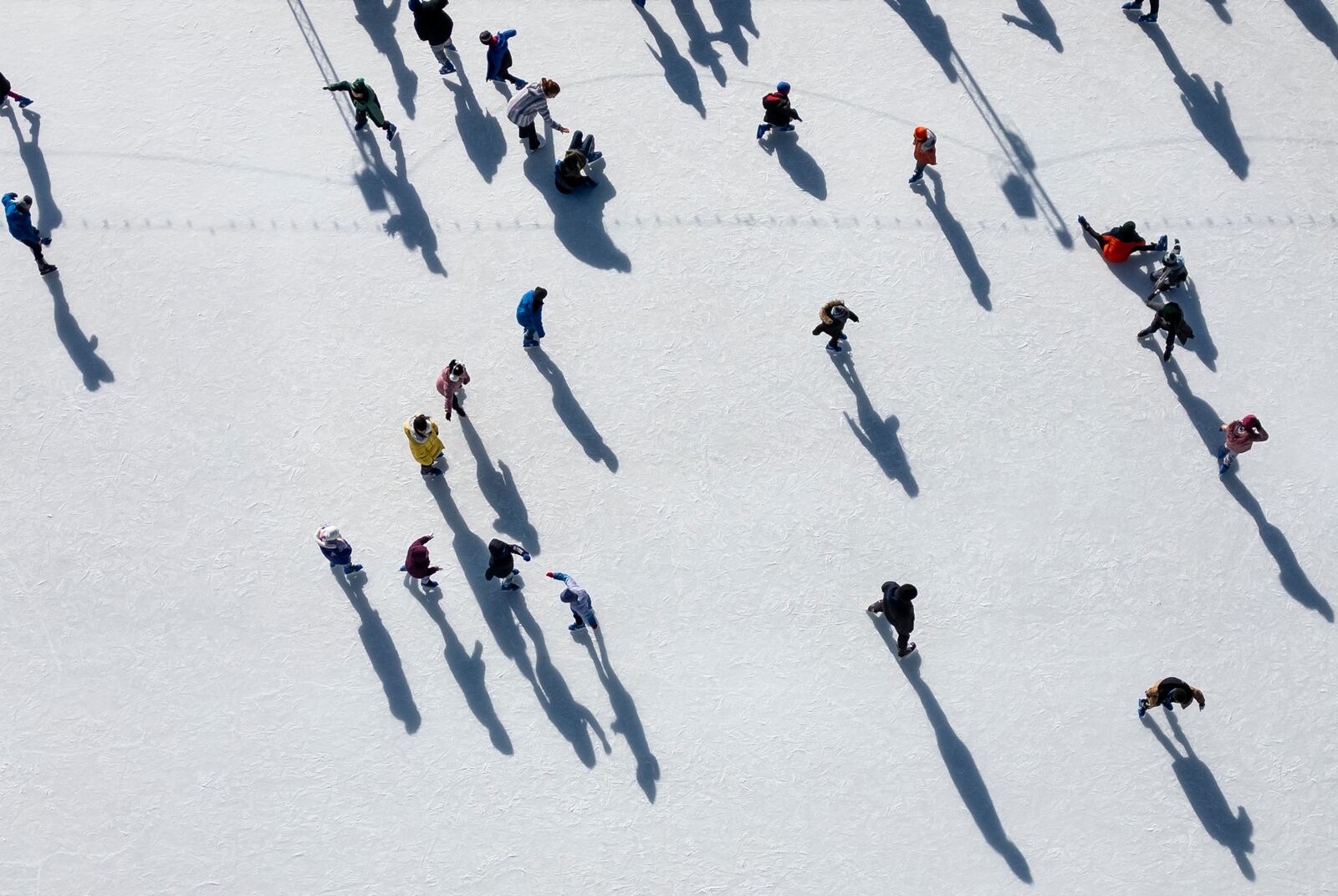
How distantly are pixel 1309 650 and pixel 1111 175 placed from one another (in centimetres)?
599

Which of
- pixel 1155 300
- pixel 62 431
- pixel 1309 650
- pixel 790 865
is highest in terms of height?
pixel 1155 300

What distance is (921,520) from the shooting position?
13.5 metres

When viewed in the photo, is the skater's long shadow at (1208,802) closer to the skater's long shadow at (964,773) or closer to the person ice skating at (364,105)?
the skater's long shadow at (964,773)

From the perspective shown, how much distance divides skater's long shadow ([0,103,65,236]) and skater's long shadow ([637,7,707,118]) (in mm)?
7421

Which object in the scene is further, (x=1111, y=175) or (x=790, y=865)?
(x=1111, y=175)

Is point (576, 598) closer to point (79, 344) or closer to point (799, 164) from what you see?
point (799, 164)

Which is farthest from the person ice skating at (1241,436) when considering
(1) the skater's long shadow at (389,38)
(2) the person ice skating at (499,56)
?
(1) the skater's long shadow at (389,38)

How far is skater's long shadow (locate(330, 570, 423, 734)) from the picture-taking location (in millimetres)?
12609

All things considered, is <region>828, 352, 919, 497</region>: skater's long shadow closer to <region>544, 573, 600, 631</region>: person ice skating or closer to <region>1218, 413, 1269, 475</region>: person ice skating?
<region>1218, 413, 1269, 475</region>: person ice skating

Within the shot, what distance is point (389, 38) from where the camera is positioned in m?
16.1

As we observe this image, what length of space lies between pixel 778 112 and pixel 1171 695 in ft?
25.5

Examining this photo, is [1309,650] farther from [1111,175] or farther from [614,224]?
[614,224]

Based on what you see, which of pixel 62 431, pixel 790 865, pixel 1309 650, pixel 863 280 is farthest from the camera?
pixel 863 280

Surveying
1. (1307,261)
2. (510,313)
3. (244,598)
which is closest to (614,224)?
(510,313)
